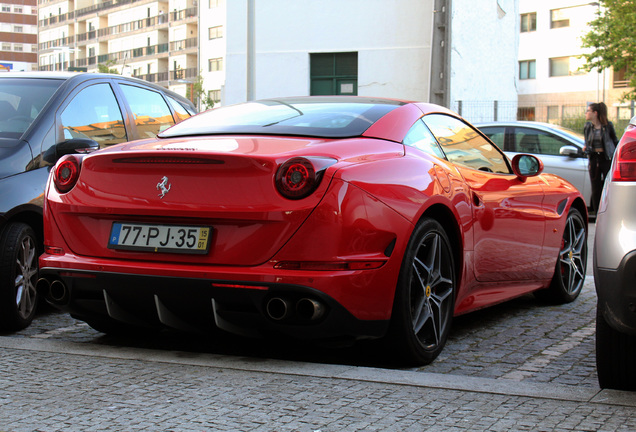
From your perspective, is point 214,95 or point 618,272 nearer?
point 618,272

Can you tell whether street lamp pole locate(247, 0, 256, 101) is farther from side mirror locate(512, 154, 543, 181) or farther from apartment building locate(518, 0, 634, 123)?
apartment building locate(518, 0, 634, 123)

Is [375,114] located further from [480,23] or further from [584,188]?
[480,23]

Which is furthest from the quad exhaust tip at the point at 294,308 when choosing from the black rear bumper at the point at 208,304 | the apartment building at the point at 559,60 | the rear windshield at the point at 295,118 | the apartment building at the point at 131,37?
the apartment building at the point at 131,37

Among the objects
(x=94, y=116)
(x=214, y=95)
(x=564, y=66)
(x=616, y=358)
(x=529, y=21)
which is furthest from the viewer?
(x=214, y=95)

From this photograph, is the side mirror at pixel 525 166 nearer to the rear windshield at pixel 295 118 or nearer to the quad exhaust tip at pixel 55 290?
the rear windshield at pixel 295 118

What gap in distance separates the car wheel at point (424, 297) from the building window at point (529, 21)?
61.7 m

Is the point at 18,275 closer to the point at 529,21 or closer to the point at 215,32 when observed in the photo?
the point at 529,21

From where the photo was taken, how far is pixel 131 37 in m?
95.8

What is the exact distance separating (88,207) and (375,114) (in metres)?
1.59

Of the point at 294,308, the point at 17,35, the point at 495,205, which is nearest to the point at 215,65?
the point at 17,35

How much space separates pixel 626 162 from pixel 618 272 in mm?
462

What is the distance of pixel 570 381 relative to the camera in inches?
167

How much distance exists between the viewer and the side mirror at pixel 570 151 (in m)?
14.0

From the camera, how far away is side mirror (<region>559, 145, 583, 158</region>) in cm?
1397
